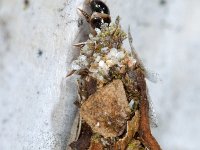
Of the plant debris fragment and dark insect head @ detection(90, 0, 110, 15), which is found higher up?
dark insect head @ detection(90, 0, 110, 15)

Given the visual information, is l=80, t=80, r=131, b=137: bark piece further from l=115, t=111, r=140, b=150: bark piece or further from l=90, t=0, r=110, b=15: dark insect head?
l=90, t=0, r=110, b=15: dark insect head

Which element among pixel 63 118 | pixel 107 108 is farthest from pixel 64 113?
pixel 107 108

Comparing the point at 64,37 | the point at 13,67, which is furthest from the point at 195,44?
the point at 13,67

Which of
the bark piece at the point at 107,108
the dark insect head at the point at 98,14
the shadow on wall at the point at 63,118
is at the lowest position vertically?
the shadow on wall at the point at 63,118

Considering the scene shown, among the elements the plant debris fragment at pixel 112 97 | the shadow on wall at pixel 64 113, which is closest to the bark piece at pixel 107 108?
the plant debris fragment at pixel 112 97

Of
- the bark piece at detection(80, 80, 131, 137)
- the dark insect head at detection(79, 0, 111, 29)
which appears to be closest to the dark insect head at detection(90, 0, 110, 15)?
the dark insect head at detection(79, 0, 111, 29)

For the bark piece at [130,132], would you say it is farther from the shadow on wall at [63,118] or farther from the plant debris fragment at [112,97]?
the shadow on wall at [63,118]
